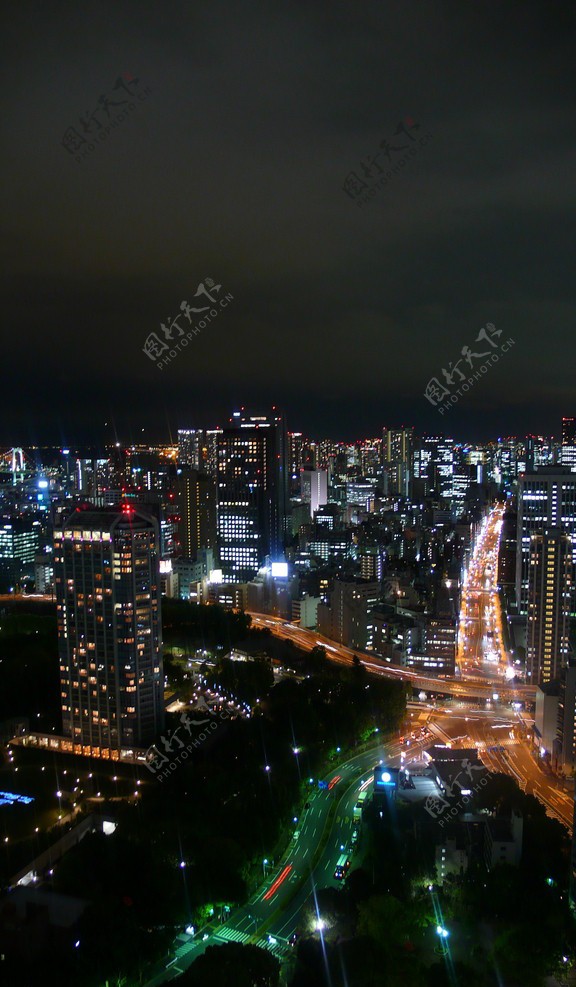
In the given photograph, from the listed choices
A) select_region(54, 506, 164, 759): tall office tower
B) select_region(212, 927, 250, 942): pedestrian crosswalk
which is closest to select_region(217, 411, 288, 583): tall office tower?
select_region(54, 506, 164, 759): tall office tower

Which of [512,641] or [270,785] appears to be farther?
[512,641]

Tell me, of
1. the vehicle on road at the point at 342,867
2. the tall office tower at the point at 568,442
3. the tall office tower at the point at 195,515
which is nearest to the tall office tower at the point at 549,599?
the vehicle on road at the point at 342,867

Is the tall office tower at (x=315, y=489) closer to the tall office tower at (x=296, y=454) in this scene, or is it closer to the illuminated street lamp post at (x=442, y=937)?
the tall office tower at (x=296, y=454)

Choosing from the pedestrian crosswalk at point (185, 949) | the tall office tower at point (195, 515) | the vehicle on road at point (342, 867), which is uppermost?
the tall office tower at point (195, 515)

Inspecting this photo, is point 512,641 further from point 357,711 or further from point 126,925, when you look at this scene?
point 126,925

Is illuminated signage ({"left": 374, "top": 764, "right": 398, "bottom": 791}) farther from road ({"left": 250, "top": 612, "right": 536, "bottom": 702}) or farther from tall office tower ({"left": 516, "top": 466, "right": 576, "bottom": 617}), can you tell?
tall office tower ({"left": 516, "top": 466, "right": 576, "bottom": 617})

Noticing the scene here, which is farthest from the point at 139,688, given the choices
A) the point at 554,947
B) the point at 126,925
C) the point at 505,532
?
the point at 505,532
